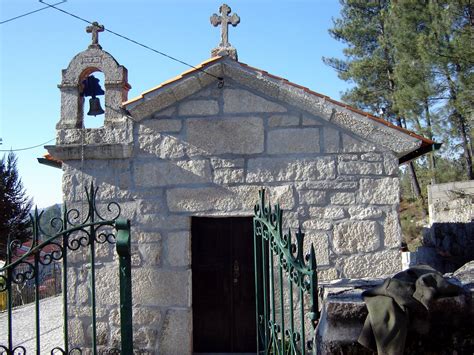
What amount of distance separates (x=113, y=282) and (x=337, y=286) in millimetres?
3375

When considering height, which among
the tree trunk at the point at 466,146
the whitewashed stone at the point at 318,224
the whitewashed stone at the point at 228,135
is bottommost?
the whitewashed stone at the point at 318,224

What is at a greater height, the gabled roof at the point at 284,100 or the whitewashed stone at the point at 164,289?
the gabled roof at the point at 284,100

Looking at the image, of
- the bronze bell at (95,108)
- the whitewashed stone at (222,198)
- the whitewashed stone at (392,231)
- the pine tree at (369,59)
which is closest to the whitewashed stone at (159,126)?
the bronze bell at (95,108)

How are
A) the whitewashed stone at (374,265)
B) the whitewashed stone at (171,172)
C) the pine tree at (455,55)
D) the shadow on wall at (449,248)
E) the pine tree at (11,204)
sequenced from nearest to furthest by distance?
the whitewashed stone at (374,265) < the whitewashed stone at (171,172) < the shadow on wall at (449,248) < the pine tree at (455,55) < the pine tree at (11,204)

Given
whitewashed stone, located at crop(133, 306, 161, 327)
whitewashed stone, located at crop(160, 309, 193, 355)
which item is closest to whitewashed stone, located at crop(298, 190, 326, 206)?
whitewashed stone, located at crop(160, 309, 193, 355)

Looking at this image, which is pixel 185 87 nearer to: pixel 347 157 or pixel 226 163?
pixel 226 163

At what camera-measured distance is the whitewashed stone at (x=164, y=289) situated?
542cm

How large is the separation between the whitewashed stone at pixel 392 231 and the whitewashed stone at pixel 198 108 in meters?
2.28

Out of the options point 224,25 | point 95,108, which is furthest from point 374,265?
point 95,108

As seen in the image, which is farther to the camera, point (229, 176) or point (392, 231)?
point (229, 176)

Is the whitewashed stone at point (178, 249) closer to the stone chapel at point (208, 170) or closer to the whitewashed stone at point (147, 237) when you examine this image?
the stone chapel at point (208, 170)

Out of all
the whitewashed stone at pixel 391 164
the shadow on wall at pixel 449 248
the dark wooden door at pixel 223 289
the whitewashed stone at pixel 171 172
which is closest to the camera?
the whitewashed stone at pixel 391 164

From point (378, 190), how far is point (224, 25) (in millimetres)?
2714

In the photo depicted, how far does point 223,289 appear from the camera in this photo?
5.92 meters
